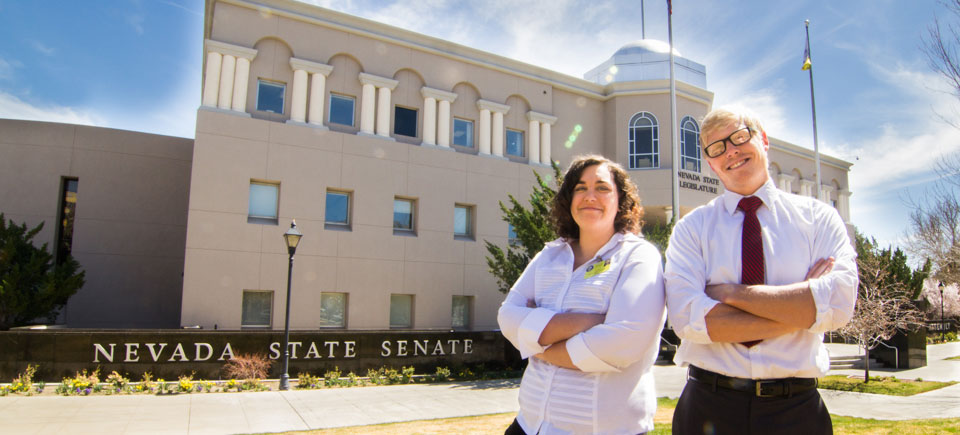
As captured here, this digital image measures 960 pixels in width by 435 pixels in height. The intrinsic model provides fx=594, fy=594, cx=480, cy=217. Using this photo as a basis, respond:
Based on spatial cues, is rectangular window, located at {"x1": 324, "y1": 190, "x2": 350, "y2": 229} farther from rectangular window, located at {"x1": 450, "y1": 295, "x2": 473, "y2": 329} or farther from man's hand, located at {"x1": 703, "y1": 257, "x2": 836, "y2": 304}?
man's hand, located at {"x1": 703, "y1": 257, "x2": 836, "y2": 304}

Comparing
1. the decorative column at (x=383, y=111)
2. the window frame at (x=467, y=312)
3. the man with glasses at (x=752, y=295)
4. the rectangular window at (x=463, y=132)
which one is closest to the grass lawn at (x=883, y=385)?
the window frame at (x=467, y=312)

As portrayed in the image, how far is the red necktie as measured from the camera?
2.75 metres

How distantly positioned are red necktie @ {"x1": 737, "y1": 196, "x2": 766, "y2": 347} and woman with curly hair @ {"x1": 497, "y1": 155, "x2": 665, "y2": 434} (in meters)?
0.41

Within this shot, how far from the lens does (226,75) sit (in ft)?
66.1

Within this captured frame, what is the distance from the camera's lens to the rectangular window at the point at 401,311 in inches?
872

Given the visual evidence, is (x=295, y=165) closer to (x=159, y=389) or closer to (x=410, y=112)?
(x=410, y=112)

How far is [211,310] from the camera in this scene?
61.8 feet

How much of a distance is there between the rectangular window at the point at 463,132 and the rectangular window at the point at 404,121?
180 centimetres

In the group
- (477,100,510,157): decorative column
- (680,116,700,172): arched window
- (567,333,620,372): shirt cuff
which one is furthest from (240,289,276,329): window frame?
(680,116,700,172): arched window

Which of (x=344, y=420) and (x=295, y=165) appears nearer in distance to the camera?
(x=344, y=420)

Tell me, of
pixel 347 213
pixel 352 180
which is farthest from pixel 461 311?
pixel 352 180

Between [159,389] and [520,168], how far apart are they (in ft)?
52.5

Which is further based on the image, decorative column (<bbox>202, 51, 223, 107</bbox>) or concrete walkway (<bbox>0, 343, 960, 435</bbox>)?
decorative column (<bbox>202, 51, 223, 107</bbox>)

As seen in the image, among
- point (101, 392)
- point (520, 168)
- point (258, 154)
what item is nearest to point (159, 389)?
point (101, 392)
